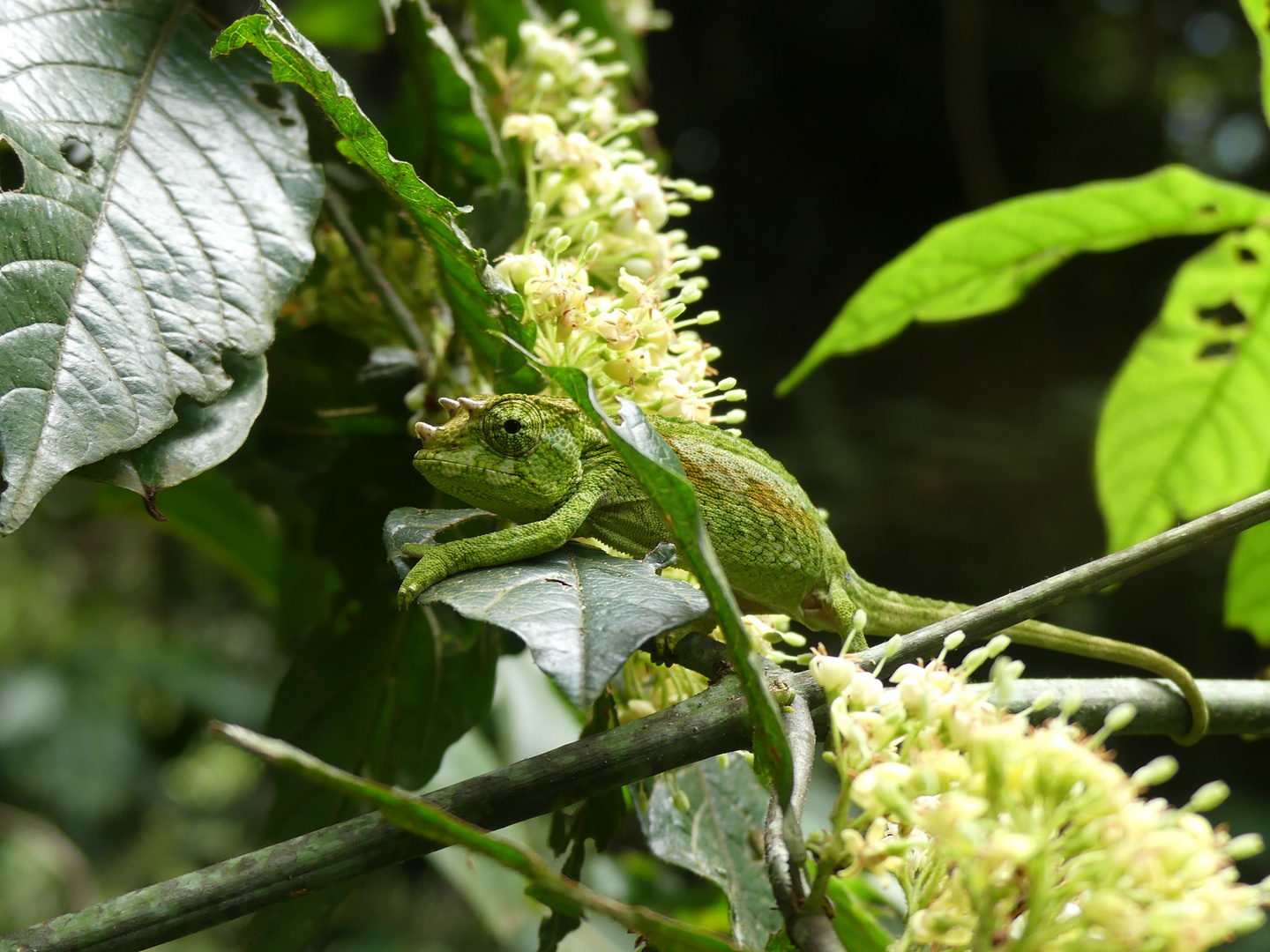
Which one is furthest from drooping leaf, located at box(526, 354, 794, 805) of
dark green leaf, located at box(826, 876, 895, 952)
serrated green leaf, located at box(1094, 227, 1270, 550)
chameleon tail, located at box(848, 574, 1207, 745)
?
serrated green leaf, located at box(1094, 227, 1270, 550)

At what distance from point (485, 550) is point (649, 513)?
0.21m

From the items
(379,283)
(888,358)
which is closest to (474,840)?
(379,283)

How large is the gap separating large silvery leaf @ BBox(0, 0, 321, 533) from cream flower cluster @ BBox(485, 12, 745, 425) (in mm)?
214

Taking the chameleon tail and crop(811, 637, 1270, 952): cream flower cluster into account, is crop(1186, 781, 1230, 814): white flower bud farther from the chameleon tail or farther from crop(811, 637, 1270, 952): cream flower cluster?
the chameleon tail

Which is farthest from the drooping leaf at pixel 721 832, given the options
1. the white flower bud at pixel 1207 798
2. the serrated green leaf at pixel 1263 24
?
the serrated green leaf at pixel 1263 24

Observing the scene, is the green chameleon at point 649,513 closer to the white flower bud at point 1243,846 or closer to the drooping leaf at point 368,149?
the drooping leaf at point 368,149

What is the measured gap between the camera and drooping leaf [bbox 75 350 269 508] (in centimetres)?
69

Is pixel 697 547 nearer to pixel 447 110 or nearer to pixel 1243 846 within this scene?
pixel 1243 846

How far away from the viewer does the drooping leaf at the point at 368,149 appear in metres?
0.71

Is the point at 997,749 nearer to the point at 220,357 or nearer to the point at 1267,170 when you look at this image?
the point at 220,357

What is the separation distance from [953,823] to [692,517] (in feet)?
0.70

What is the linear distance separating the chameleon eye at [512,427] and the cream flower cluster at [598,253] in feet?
0.16

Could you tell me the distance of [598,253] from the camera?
92 cm

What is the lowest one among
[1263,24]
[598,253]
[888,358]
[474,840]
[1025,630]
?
[888,358]
